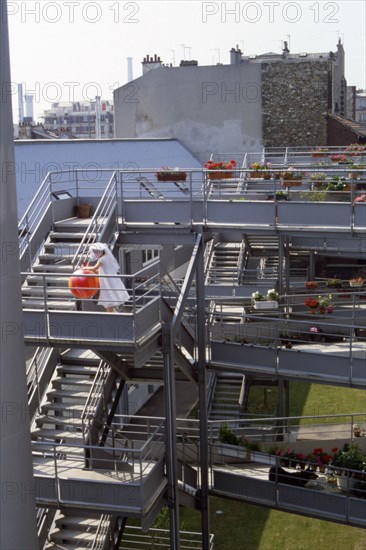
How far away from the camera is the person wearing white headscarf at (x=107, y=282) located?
40.3ft

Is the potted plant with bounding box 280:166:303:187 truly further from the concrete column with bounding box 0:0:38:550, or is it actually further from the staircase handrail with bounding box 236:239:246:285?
the concrete column with bounding box 0:0:38:550

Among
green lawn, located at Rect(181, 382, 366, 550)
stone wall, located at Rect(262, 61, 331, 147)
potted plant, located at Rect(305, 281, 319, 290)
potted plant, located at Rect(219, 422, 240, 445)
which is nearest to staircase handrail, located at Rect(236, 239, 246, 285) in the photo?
potted plant, located at Rect(305, 281, 319, 290)

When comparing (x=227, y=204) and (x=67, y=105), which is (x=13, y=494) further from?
(x=67, y=105)

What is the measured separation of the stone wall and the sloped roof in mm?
6154

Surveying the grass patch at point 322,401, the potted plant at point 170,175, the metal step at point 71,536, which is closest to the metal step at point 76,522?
the metal step at point 71,536

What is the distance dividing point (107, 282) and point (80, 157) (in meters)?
13.6

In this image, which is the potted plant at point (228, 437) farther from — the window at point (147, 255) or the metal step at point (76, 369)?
the window at point (147, 255)

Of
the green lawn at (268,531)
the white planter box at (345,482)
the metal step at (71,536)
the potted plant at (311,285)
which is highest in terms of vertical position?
the potted plant at (311,285)

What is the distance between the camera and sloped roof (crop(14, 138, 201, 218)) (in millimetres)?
21734

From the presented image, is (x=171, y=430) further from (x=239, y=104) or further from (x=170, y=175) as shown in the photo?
(x=239, y=104)

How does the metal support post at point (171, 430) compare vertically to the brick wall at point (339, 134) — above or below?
below

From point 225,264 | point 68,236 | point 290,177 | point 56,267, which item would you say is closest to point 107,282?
point 56,267

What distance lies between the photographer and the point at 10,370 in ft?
25.4

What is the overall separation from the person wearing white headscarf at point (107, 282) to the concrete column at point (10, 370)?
407 centimetres
